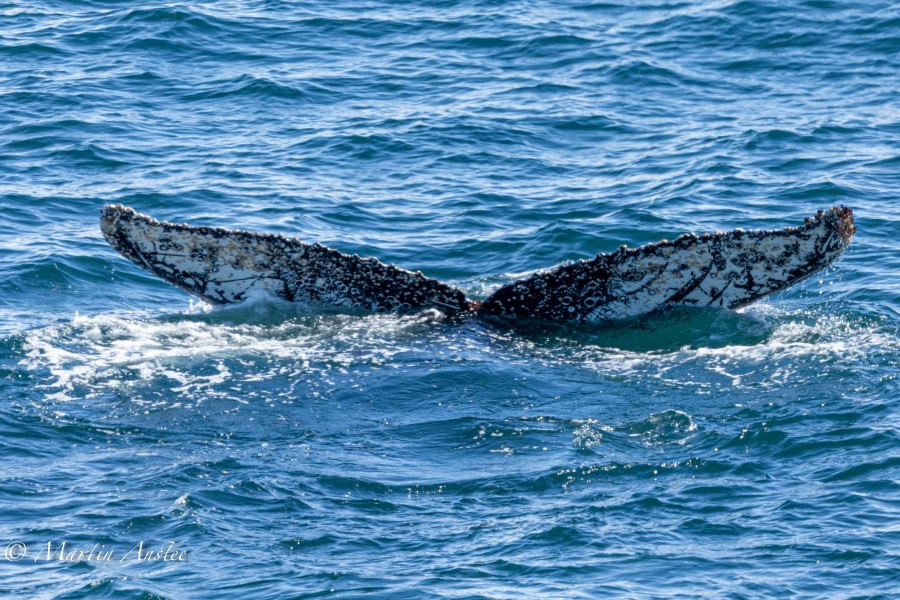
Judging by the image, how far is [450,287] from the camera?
13.3 meters

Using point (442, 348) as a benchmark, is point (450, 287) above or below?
above

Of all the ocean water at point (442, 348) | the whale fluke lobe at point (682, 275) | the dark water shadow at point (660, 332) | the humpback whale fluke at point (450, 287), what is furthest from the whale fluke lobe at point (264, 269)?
the dark water shadow at point (660, 332)

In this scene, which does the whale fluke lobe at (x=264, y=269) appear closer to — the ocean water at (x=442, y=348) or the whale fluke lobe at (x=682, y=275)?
the ocean water at (x=442, y=348)

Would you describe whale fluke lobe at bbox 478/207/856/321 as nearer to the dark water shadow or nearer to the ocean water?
the dark water shadow

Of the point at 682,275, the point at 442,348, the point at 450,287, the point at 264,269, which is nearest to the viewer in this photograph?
the point at 682,275

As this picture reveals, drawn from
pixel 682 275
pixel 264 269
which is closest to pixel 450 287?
pixel 264 269

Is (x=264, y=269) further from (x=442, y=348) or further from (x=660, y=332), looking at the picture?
(x=660, y=332)

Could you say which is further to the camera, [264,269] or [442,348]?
[264,269]

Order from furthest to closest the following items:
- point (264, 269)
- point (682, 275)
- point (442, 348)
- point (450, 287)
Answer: point (450, 287) → point (264, 269) → point (442, 348) → point (682, 275)

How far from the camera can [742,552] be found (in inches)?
354

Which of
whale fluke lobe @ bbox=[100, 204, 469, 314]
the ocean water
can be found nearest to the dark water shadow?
the ocean water

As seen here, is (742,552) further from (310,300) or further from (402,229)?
(402,229)

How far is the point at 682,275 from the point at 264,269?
13.1 feet

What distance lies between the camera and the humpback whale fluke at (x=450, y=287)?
1249 cm
